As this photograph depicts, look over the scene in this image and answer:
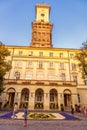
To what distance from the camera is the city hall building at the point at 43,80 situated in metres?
30.2

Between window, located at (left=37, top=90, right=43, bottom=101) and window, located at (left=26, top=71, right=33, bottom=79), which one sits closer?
window, located at (left=37, top=90, right=43, bottom=101)

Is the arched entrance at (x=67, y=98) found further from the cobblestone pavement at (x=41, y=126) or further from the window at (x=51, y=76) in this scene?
the cobblestone pavement at (x=41, y=126)

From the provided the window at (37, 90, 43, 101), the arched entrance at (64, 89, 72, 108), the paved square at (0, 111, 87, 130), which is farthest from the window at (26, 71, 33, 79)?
the paved square at (0, 111, 87, 130)

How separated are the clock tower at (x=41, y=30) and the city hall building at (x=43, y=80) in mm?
15731

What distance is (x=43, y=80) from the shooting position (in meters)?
31.8

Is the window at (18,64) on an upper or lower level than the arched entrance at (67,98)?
upper

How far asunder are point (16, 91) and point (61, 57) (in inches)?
744

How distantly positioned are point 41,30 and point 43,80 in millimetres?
35365

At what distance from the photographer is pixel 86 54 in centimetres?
2495

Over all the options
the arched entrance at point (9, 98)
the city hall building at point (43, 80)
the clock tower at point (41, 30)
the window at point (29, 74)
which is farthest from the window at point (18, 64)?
the clock tower at point (41, 30)

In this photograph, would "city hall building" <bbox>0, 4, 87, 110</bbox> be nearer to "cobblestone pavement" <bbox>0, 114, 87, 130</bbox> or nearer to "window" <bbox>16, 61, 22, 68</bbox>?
"window" <bbox>16, 61, 22, 68</bbox>

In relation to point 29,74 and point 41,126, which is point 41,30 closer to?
point 29,74

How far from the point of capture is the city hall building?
3023 cm

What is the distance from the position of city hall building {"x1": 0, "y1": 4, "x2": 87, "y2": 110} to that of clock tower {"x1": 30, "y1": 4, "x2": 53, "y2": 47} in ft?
51.6
